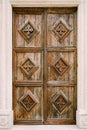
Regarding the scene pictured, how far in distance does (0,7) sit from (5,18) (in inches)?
7.6

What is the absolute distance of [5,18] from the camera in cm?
399

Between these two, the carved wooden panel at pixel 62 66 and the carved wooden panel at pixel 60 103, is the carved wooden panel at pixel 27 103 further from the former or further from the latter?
the carved wooden panel at pixel 62 66

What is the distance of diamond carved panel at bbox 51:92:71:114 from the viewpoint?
4.20 metres

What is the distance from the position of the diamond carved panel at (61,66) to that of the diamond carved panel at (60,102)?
1.25 feet

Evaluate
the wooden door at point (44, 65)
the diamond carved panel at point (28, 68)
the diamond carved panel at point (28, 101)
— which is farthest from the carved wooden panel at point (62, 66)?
the diamond carved panel at point (28, 101)

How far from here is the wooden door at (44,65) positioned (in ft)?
13.8

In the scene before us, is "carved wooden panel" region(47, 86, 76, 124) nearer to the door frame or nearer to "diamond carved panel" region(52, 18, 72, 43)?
the door frame

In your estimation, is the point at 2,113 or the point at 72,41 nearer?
the point at 2,113

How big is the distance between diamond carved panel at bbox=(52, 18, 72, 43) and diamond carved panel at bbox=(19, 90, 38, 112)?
1.08 meters

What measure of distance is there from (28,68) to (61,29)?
2.90 ft

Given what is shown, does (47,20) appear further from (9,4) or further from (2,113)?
(2,113)

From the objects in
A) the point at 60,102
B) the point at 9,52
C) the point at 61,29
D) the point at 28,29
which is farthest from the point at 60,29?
the point at 60,102

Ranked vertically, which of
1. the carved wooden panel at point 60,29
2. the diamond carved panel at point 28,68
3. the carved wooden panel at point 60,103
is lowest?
the carved wooden panel at point 60,103
